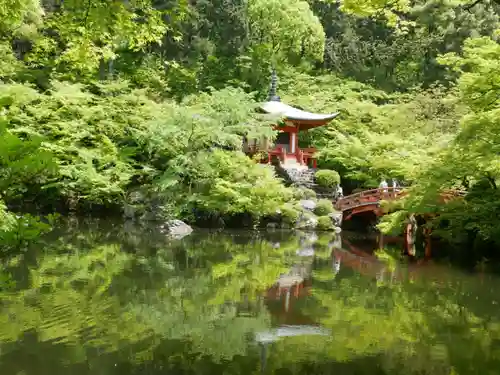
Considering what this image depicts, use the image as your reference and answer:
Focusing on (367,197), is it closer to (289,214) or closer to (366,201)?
(366,201)

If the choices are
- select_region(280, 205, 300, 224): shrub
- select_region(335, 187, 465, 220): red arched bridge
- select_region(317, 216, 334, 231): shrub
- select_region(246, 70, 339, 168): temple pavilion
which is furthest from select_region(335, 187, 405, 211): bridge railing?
select_region(246, 70, 339, 168): temple pavilion

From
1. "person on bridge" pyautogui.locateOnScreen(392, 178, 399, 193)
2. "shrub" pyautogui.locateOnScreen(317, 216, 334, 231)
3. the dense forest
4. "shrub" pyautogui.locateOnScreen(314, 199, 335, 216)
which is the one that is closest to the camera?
the dense forest

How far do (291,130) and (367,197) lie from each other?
6.26m

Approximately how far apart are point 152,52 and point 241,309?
81.9 feet

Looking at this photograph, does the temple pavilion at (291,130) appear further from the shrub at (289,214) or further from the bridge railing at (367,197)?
the shrub at (289,214)

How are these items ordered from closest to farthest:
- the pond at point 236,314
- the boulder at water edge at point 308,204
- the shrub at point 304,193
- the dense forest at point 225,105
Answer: the dense forest at point 225,105 < the pond at point 236,314 < the boulder at water edge at point 308,204 < the shrub at point 304,193

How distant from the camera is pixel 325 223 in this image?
1928 centimetres

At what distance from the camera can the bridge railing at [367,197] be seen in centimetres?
1858

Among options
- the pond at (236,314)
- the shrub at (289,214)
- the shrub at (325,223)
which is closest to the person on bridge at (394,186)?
the shrub at (325,223)

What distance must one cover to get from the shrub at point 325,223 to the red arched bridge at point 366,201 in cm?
102

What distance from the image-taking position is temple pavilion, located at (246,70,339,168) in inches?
920

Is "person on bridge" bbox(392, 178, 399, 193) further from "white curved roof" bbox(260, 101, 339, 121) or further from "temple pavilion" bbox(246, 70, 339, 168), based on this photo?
"white curved roof" bbox(260, 101, 339, 121)

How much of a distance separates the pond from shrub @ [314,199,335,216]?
627cm

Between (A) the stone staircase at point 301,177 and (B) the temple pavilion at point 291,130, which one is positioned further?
(B) the temple pavilion at point 291,130
